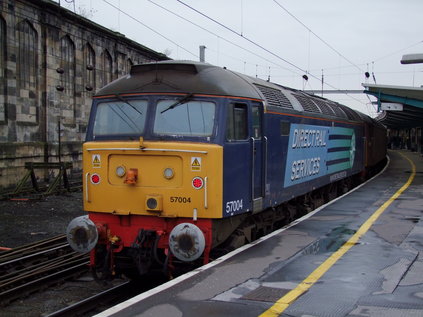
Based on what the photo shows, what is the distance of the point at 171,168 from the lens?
7418 millimetres

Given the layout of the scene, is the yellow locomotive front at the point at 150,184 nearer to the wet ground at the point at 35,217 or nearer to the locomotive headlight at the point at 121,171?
the locomotive headlight at the point at 121,171

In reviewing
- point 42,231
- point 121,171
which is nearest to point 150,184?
point 121,171

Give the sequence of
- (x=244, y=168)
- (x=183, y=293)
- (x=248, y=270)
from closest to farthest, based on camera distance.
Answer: (x=183, y=293) < (x=248, y=270) < (x=244, y=168)

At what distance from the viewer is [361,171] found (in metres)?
20.7

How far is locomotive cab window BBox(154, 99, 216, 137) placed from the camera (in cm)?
752

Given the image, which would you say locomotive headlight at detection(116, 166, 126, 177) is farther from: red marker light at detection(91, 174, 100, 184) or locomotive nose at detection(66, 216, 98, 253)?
locomotive nose at detection(66, 216, 98, 253)

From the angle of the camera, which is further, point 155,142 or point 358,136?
point 358,136

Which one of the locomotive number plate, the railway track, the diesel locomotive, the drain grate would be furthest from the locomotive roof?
A: the railway track

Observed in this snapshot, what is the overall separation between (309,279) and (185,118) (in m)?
2.93

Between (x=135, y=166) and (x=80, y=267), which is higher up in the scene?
(x=135, y=166)

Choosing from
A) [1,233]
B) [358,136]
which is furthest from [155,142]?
[358,136]

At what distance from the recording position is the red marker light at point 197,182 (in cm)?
729

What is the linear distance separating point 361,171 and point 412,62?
5.63 m

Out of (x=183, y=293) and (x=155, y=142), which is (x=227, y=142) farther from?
(x=183, y=293)
